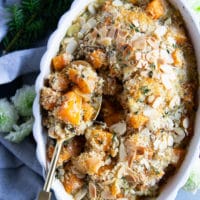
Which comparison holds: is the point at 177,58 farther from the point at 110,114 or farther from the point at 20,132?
the point at 20,132

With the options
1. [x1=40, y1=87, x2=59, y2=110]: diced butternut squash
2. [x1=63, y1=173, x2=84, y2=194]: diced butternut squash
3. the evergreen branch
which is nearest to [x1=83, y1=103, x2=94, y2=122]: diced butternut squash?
[x1=40, y1=87, x2=59, y2=110]: diced butternut squash

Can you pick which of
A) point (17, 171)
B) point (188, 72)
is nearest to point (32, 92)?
point (17, 171)

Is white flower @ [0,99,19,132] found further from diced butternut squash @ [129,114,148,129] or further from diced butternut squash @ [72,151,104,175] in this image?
diced butternut squash @ [129,114,148,129]

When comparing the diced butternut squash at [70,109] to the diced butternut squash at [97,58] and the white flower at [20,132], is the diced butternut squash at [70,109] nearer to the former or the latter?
the diced butternut squash at [97,58]

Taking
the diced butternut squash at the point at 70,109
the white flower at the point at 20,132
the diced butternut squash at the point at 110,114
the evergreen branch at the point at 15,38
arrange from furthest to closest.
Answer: the evergreen branch at the point at 15,38, the white flower at the point at 20,132, the diced butternut squash at the point at 110,114, the diced butternut squash at the point at 70,109

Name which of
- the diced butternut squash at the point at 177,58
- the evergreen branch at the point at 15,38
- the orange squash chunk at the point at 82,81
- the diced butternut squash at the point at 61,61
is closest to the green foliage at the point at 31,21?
the evergreen branch at the point at 15,38

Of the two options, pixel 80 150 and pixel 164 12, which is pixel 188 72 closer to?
pixel 164 12

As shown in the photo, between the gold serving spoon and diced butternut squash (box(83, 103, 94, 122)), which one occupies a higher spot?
diced butternut squash (box(83, 103, 94, 122))

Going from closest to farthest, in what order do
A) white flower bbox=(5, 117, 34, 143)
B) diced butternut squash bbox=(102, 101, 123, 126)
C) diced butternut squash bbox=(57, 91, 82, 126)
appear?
1. diced butternut squash bbox=(57, 91, 82, 126)
2. diced butternut squash bbox=(102, 101, 123, 126)
3. white flower bbox=(5, 117, 34, 143)
